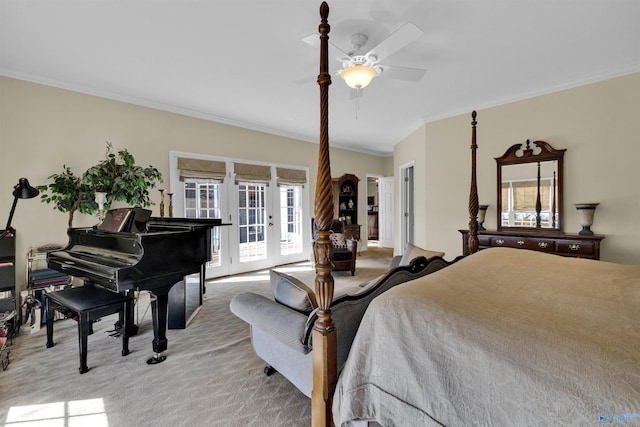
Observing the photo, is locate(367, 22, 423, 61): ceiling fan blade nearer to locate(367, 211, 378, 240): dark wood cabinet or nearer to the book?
the book

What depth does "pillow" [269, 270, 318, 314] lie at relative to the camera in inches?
60.4

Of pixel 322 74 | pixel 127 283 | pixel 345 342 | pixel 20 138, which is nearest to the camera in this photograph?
pixel 322 74

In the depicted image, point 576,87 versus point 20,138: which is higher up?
point 576,87

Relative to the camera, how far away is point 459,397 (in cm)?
97

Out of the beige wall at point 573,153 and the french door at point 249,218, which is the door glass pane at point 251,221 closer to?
the french door at point 249,218

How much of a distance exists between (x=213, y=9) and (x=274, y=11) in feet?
1.45

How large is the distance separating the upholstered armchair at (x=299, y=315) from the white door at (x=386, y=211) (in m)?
5.80

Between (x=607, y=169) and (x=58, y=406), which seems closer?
(x=58, y=406)

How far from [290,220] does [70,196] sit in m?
3.43

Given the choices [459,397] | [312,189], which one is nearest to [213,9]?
[459,397]

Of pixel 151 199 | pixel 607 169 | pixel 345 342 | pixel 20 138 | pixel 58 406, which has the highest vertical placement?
pixel 20 138

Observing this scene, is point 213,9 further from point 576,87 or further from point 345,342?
point 576,87

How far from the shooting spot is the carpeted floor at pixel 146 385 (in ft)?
5.26

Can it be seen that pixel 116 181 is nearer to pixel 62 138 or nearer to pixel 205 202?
pixel 62 138
